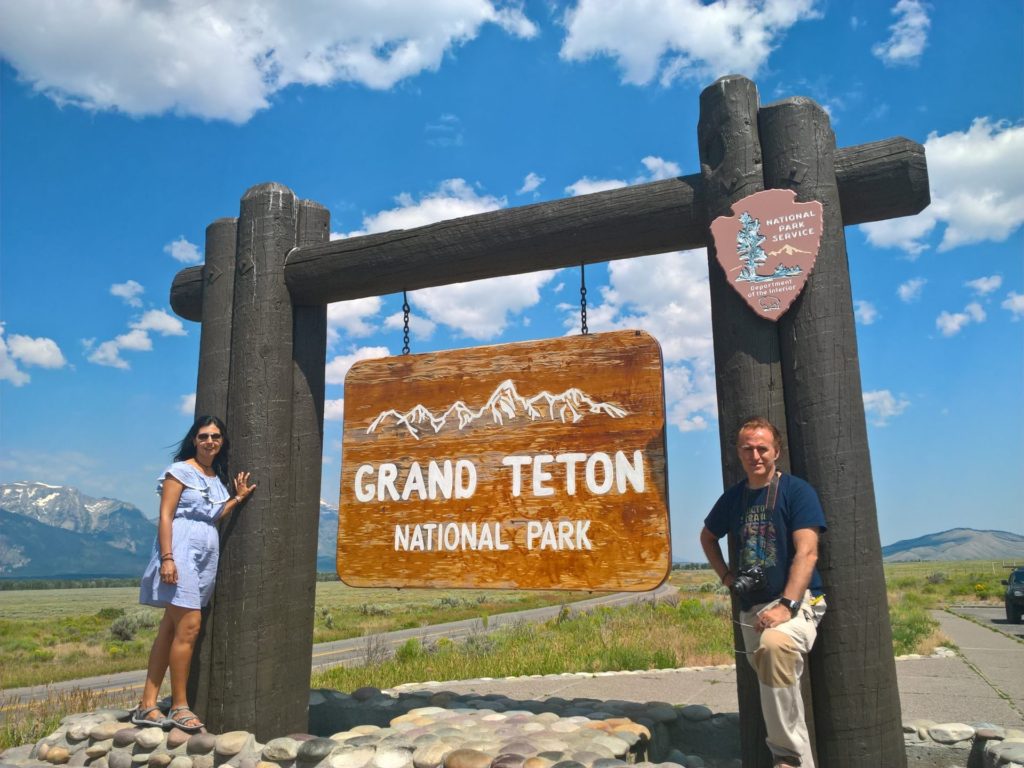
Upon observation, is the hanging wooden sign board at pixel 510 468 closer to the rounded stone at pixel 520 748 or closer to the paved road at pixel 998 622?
the rounded stone at pixel 520 748

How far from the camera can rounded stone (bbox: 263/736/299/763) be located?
3828 mm

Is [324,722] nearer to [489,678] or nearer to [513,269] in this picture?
[513,269]

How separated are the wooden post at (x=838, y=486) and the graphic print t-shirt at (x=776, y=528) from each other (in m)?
0.21

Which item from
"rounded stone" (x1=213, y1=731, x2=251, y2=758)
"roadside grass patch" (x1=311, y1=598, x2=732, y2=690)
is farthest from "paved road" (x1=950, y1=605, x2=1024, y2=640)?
"rounded stone" (x1=213, y1=731, x2=251, y2=758)

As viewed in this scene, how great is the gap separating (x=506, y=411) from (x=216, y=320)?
2.07m

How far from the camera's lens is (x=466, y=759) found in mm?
3369

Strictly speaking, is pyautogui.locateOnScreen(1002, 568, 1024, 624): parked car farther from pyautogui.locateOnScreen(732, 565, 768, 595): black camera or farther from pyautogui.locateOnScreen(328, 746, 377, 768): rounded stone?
pyautogui.locateOnScreen(328, 746, 377, 768): rounded stone

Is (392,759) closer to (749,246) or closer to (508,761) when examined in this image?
Result: (508,761)

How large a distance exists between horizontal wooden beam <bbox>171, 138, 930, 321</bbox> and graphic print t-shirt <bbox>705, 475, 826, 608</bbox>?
1461 millimetres

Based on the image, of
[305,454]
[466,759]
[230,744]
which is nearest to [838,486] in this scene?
[466,759]

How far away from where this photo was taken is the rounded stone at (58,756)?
14.0 feet

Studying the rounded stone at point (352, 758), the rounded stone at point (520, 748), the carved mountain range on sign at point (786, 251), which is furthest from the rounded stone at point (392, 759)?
the carved mountain range on sign at point (786, 251)

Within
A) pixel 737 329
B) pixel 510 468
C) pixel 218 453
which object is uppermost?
pixel 737 329

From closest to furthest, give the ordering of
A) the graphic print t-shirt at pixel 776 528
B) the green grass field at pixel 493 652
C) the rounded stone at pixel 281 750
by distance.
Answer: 1. the graphic print t-shirt at pixel 776 528
2. the rounded stone at pixel 281 750
3. the green grass field at pixel 493 652
